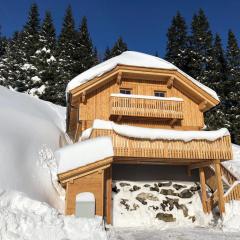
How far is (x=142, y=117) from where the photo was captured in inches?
811

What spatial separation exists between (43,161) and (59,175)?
2.98 m

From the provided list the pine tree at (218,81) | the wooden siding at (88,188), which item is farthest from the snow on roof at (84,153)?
the pine tree at (218,81)

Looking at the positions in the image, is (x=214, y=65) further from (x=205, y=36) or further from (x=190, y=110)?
(x=190, y=110)

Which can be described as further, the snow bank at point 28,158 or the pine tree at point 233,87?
the pine tree at point 233,87

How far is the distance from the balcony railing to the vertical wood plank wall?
108 centimetres

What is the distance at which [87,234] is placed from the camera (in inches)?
455

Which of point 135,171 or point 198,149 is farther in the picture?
point 135,171

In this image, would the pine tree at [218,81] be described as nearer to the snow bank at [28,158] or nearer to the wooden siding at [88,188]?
the snow bank at [28,158]

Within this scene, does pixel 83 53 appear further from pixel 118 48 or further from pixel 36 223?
pixel 36 223

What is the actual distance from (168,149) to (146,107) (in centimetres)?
398

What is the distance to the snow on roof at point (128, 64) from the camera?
19.0 meters

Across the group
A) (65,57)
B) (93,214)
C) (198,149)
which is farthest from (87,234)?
(65,57)

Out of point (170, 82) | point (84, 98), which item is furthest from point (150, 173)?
point (170, 82)

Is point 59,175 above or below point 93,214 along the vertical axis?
above
